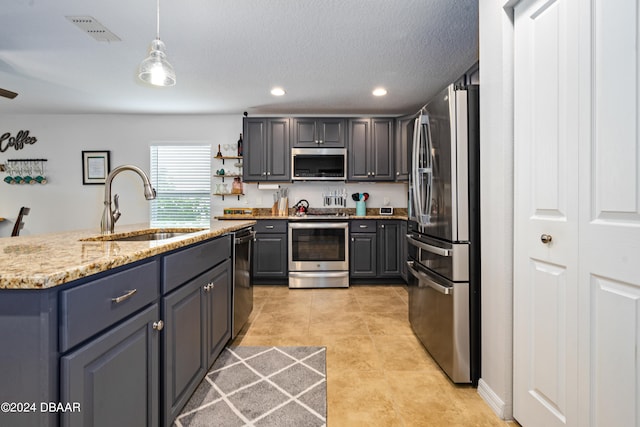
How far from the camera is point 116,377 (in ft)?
3.25

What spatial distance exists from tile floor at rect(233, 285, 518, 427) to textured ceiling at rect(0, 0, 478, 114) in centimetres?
243

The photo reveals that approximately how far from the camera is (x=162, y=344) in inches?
51.3

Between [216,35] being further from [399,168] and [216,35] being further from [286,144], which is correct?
[399,168]

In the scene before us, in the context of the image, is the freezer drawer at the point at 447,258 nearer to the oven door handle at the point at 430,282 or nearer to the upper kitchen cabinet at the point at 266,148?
the oven door handle at the point at 430,282

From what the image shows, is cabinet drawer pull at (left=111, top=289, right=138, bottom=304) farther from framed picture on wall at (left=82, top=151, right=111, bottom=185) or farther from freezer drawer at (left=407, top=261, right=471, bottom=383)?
framed picture on wall at (left=82, top=151, right=111, bottom=185)

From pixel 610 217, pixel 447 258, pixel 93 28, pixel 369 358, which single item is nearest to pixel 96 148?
pixel 93 28

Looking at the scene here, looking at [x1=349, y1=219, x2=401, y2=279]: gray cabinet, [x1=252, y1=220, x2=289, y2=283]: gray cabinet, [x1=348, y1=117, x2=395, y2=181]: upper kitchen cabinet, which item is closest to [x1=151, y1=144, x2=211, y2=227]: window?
[x1=252, y1=220, x2=289, y2=283]: gray cabinet

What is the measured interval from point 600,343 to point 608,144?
0.68 metres

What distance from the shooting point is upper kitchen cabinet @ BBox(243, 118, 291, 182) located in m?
4.36

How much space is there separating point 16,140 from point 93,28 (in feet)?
11.9

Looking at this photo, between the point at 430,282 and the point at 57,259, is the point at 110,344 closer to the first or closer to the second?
the point at 57,259

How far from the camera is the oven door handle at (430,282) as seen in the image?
1.85 metres

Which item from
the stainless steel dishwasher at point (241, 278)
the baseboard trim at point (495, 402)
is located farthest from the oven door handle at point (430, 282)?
the stainless steel dishwasher at point (241, 278)

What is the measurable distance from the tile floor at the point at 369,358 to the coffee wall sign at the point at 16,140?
14.1ft
